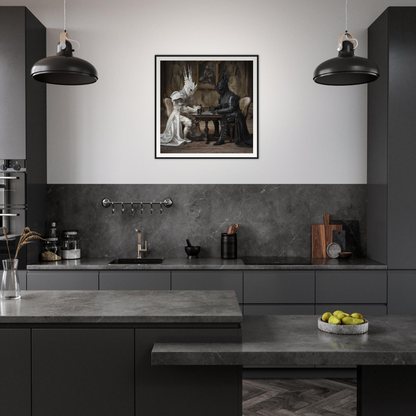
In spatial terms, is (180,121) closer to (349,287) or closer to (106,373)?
(349,287)

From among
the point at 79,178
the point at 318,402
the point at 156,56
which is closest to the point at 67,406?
the point at 318,402

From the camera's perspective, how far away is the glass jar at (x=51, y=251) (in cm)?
433

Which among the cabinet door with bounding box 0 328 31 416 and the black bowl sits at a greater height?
the black bowl

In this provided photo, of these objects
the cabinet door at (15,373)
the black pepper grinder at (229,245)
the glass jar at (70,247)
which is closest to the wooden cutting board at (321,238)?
the black pepper grinder at (229,245)

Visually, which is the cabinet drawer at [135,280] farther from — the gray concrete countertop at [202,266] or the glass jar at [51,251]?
the glass jar at [51,251]

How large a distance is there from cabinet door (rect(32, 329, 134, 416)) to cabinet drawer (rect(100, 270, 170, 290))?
1801 millimetres

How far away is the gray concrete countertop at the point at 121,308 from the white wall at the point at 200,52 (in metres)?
2.23

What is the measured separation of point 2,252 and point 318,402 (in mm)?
3040

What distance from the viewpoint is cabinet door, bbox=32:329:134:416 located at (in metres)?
2.21

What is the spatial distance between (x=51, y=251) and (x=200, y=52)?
8.43ft

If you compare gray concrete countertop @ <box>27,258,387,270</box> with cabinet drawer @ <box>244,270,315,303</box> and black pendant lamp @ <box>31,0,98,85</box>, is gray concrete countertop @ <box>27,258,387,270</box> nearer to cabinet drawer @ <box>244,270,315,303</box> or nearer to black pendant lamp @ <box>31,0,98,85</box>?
cabinet drawer @ <box>244,270,315,303</box>

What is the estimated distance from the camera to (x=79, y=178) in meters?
4.70

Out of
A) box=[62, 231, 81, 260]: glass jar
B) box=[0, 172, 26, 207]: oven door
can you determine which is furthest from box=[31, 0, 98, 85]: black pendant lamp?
box=[62, 231, 81, 260]: glass jar

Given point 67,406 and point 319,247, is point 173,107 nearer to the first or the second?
point 319,247
